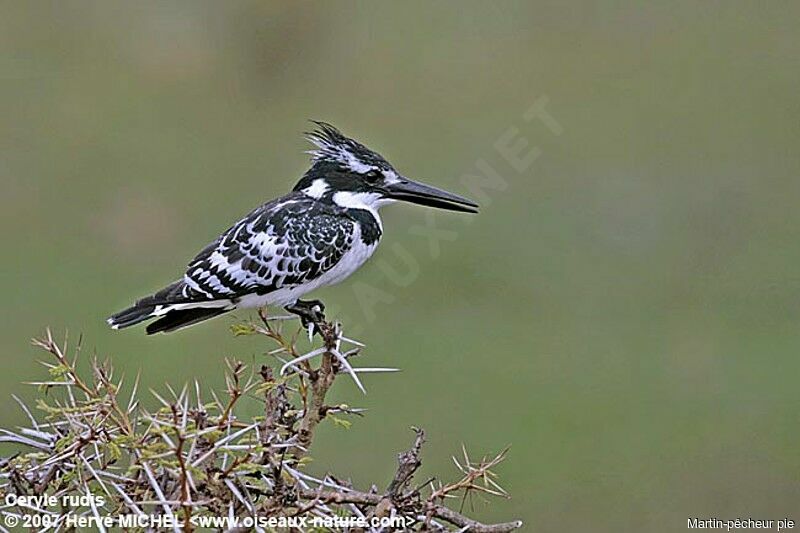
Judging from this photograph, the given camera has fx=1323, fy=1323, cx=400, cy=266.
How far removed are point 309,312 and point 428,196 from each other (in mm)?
454

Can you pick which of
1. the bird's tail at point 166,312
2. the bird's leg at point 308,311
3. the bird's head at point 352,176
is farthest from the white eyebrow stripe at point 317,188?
the bird's tail at point 166,312

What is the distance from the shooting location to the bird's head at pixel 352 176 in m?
3.53

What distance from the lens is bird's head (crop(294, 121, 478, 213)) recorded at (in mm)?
3527

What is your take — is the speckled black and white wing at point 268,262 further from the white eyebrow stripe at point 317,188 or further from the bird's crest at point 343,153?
the bird's crest at point 343,153

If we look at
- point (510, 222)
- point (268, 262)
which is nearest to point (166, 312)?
point (268, 262)

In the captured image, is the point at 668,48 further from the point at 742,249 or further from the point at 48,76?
the point at 48,76

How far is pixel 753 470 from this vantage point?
25.7 feet

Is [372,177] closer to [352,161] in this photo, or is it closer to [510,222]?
[352,161]

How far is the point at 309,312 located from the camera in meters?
3.29

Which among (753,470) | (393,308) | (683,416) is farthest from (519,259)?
(753,470)

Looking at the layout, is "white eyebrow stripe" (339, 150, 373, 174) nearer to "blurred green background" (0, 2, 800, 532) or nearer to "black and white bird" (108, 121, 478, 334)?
"black and white bird" (108, 121, 478, 334)

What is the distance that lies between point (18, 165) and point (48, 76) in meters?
1.56

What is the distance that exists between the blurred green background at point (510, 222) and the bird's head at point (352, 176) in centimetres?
267

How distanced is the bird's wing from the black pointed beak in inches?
5.9
